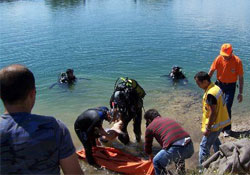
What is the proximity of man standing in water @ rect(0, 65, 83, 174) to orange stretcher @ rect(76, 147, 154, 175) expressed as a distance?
3.62 meters

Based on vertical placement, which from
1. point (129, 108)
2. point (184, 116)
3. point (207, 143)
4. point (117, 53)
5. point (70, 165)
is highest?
point (70, 165)

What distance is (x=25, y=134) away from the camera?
2.03 metres

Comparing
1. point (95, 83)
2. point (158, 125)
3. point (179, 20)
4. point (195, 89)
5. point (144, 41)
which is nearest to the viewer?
point (158, 125)

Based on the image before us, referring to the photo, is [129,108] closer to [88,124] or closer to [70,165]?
[88,124]

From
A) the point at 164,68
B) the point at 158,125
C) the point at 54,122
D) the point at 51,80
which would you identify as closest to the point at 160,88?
the point at 164,68

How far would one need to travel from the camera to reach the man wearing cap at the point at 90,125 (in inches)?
223

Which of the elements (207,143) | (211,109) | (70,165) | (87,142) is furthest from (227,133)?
(70,165)

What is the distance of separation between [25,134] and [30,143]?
8 cm

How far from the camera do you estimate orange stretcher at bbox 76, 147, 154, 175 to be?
5.56m

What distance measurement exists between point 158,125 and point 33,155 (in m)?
2.99

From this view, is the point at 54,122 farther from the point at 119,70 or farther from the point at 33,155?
the point at 119,70

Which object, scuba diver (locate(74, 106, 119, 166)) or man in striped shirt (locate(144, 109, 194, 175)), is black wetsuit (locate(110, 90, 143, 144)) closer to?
scuba diver (locate(74, 106, 119, 166))

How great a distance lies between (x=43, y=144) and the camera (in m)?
2.06

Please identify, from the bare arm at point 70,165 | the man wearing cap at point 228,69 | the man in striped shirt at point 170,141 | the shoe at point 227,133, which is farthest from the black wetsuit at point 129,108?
the bare arm at point 70,165
